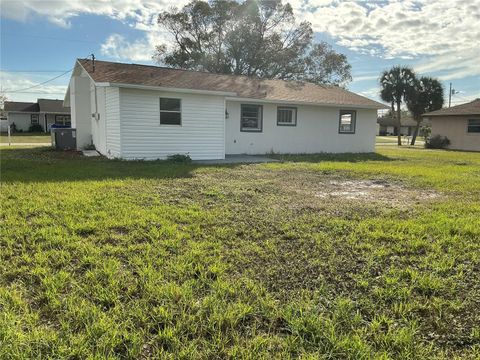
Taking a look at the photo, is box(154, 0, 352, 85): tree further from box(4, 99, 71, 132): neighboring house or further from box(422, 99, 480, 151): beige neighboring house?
box(4, 99, 71, 132): neighboring house

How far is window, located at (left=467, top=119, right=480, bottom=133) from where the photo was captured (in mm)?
24062

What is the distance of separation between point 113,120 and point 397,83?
24976 millimetres

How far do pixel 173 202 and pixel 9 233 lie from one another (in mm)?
2449

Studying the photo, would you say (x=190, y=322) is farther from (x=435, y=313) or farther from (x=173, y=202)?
(x=173, y=202)

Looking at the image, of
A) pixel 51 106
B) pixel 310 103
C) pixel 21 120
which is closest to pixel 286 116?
pixel 310 103

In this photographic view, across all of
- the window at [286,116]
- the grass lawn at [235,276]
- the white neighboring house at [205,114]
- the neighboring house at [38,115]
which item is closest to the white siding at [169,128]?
the white neighboring house at [205,114]

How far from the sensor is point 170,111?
40.2 feet

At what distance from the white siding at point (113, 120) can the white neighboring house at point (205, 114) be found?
3 cm

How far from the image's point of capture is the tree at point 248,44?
30.3 m

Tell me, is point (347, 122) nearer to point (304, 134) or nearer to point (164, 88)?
point (304, 134)

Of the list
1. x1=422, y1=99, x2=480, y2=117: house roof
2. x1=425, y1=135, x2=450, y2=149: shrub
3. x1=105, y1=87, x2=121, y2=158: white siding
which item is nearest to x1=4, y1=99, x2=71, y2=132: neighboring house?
x1=105, y1=87, x2=121, y2=158: white siding

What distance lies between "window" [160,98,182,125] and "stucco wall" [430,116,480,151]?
2163 cm

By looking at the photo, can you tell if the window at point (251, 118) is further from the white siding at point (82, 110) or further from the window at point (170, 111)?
the white siding at point (82, 110)

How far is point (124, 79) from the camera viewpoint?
11.5 metres
